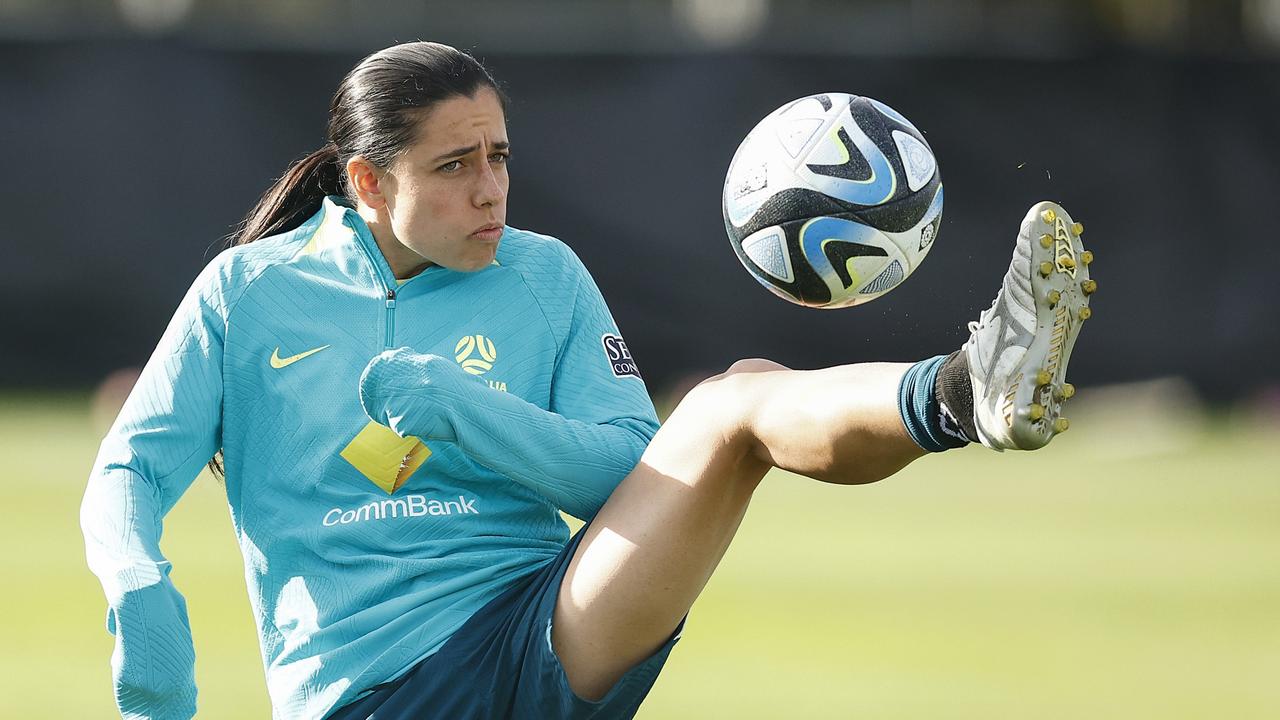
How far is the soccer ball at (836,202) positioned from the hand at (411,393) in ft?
2.76

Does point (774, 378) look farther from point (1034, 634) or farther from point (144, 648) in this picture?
point (1034, 634)

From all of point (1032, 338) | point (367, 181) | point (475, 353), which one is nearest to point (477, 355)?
point (475, 353)

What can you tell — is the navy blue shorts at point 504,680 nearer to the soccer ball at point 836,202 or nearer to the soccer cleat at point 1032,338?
the soccer ball at point 836,202

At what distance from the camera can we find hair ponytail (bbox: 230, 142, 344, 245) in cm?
428

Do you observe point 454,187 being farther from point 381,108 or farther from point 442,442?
point 442,442

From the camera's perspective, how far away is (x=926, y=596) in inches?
322

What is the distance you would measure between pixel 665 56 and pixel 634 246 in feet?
4.82

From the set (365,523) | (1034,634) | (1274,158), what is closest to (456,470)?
(365,523)

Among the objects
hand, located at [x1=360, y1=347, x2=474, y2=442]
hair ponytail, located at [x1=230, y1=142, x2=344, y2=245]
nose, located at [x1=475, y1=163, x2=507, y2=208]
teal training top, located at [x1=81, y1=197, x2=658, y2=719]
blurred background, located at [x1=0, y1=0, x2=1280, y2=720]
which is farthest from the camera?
blurred background, located at [x1=0, y1=0, x2=1280, y2=720]

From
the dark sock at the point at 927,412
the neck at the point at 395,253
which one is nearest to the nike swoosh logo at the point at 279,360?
the neck at the point at 395,253

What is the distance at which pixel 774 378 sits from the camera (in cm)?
356

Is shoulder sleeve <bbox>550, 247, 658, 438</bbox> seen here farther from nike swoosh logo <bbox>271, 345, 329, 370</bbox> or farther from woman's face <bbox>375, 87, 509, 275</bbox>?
nike swoosh logo <bbox>271, 345, 329, 370</bbox>

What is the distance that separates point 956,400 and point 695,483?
0.62 m

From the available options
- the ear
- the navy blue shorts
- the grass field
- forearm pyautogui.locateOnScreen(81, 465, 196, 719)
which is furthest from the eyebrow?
the grass field
